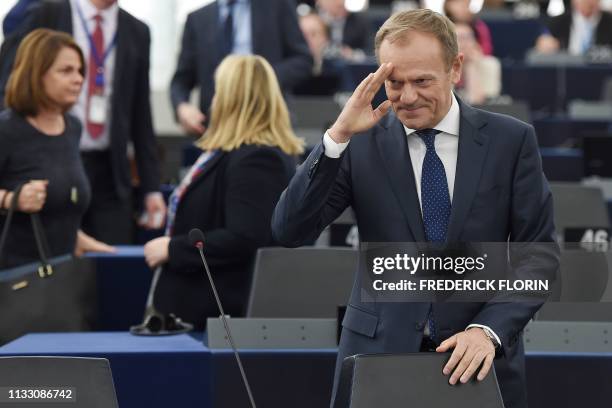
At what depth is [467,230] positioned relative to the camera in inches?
103

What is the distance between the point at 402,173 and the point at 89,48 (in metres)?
2.91

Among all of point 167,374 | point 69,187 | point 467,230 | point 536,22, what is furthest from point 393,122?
point 536,22

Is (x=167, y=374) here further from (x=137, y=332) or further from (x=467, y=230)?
(x=467, y=230)

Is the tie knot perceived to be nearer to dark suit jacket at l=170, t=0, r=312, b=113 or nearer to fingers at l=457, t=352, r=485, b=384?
fingers at l=457, t=352, r=485, b=384

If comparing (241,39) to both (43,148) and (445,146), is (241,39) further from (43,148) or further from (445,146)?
(445,146)

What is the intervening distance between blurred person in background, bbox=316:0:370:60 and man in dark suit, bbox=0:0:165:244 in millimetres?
6877

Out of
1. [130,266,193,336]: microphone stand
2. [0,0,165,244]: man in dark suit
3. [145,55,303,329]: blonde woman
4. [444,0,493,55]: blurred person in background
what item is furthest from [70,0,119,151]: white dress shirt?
[444,0,493,55]: blurred person in background

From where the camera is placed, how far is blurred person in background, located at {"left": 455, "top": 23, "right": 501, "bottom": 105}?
902cm

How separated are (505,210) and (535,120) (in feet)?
19.1

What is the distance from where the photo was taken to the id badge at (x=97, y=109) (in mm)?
5203

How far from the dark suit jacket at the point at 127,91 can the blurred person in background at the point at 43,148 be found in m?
0.61

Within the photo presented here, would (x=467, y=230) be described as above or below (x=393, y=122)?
below

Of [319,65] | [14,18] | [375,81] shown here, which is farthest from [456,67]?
[319,65]

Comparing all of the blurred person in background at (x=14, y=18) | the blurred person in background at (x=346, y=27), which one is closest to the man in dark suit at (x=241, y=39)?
the blurred person in background at (x=14, y=18)
